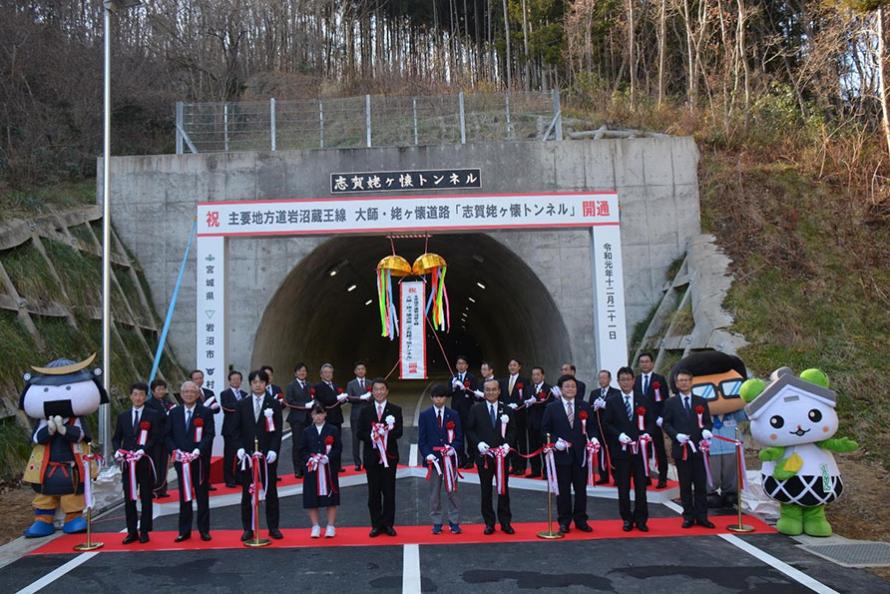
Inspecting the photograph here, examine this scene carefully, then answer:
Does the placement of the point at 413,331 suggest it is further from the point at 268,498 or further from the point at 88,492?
the point at 88,492

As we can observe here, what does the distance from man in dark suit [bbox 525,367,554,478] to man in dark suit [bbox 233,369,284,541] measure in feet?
12.5

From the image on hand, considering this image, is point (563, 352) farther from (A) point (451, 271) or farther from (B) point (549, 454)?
(B) point (549, 454)

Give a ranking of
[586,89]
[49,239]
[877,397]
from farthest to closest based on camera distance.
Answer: [586,89] < [49,239] < [877,397]

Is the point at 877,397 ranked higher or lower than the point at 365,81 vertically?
lower

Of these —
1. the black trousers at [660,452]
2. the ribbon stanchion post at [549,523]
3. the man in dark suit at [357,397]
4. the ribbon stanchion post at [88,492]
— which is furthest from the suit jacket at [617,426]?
the ribbon stanchion post at [88,492]

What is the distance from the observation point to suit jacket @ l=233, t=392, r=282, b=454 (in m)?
7.17

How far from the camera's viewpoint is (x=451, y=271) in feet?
71.4

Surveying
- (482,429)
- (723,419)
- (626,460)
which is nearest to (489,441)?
(482,429)

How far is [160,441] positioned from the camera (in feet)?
23.8

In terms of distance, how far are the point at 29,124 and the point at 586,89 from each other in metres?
16.5

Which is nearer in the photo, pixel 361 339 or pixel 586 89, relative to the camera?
pixel 586 89

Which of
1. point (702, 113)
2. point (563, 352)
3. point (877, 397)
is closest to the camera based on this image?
point (877, 397)

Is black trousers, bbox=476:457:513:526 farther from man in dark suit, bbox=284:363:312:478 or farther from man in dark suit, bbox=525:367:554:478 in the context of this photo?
man in dark suit, bbox=284:363:312:478

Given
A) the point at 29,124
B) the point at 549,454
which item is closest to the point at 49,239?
the point at 29,124
